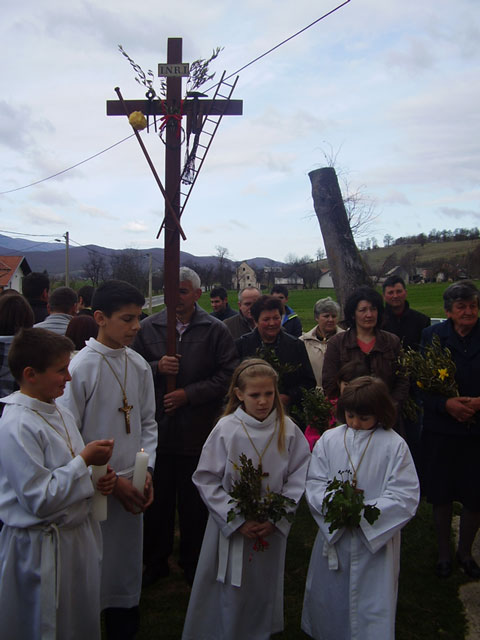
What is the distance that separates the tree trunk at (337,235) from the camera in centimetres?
746

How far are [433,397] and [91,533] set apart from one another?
9.18ft

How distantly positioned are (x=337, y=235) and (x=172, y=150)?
3831 millimetres

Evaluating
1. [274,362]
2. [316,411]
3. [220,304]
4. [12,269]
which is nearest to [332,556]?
[316,411]

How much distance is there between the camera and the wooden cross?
13.6 feet

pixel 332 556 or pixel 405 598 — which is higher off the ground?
pixel 332 556

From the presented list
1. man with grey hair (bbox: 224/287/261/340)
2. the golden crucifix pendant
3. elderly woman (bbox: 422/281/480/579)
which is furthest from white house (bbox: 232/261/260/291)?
the golden crucifix pendant

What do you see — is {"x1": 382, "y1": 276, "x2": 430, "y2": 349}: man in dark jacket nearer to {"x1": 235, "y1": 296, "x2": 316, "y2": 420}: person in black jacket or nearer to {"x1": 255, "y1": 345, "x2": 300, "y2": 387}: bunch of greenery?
{"x1": 235, "y1": 296, "x2": 316, "y2": 420}: person in black jacket

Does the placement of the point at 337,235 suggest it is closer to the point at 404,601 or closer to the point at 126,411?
the point at 404,601

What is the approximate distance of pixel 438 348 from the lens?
4461 mm

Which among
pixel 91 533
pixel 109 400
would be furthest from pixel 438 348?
pixel 91 533

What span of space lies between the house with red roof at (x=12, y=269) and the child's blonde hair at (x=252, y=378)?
143 feet

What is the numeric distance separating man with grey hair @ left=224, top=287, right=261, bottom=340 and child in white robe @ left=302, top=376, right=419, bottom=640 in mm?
3023

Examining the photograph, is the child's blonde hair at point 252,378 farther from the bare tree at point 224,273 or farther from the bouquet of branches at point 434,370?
the bare tree at point 224,273

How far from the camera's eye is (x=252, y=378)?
11.5ft
